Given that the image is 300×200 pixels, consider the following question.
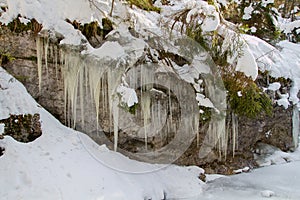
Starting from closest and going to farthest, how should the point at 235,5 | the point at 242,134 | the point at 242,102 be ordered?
the point at 242,102, the point at 242,134, the point at 235,5

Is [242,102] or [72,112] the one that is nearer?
[72,112]

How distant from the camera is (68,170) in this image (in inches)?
129

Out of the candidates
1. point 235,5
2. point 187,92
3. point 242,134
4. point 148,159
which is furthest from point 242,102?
point 235,5

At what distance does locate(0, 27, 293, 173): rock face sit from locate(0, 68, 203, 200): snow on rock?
187 millimetres

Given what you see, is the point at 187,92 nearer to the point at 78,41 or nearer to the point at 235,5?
the point at 78,41

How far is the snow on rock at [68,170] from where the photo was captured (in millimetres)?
2908

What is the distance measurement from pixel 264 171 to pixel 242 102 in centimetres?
134

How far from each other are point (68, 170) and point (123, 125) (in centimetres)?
118

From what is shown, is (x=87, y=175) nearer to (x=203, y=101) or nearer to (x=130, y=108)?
(x=130, y=108)

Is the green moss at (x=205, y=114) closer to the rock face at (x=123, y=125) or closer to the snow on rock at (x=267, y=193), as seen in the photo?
the rock face at (x=123, y=125)

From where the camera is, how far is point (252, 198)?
12.4 ft

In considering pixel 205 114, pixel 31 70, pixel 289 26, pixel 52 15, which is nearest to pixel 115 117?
pixel 31 70

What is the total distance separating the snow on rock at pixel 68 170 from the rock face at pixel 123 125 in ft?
0.61

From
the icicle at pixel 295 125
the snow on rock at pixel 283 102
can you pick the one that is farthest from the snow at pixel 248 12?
the icicle at pixel 295 125
